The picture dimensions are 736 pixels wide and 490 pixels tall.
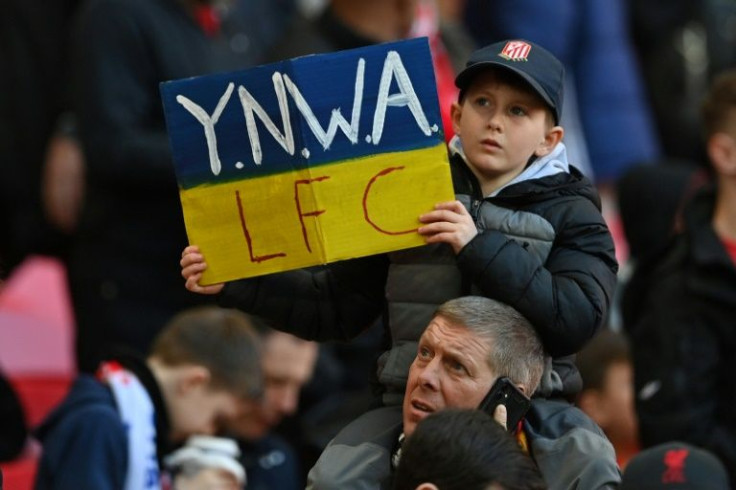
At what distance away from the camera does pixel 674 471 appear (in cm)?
545

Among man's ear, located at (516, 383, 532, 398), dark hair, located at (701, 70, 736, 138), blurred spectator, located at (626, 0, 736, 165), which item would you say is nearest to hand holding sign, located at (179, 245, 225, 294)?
man's ear, located at (516, 383, 532, 398)

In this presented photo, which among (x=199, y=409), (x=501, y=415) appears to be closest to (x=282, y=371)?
(x=199, y=409)

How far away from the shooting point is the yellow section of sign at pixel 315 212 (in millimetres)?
4766

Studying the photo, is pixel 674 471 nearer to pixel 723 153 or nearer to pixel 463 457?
pixel 463 457

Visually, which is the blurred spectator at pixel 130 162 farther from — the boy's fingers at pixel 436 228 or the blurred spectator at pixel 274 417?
the boy's fingers at pixel 436 228

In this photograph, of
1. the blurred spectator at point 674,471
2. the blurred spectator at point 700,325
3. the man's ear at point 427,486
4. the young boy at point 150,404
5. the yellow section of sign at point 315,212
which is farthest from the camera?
the blurred spectator at point 700,325

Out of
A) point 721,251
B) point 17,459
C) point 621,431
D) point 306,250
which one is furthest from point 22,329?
point 306,250

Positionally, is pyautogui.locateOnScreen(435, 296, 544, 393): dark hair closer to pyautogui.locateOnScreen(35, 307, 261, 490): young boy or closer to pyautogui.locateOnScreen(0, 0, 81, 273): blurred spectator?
pyautogui.locateOnScreen(35, 307, 261, 490): young boy

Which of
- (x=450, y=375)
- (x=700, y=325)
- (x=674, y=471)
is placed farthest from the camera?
(x=700, y=325)

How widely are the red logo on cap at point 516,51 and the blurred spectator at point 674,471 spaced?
4.38ft

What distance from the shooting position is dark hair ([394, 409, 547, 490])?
13.7 ft

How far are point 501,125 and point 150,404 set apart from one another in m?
2.24

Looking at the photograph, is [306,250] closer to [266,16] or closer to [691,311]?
[691,311]

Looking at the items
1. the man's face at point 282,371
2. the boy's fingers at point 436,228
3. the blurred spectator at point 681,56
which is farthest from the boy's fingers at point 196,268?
the blurred spectator at point 681,56
